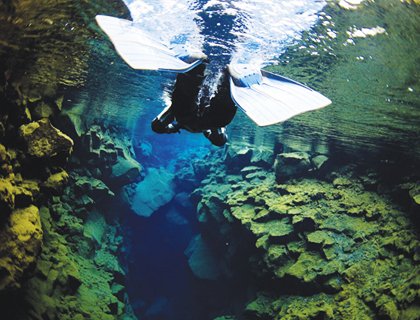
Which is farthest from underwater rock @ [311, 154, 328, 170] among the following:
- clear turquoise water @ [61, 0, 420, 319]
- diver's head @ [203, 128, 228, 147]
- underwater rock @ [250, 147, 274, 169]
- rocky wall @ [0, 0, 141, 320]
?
diver's head @ [203, 128, 228, 147]

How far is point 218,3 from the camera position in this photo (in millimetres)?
6078

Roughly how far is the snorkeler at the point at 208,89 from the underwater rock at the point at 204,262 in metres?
13.4

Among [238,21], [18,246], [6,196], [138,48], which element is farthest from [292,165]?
[138,48]

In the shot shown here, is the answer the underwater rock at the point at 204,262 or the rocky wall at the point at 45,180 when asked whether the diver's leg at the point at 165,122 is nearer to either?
the rocky wall at the point at 45,180

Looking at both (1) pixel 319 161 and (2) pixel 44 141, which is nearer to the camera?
(2) pixel 44 141

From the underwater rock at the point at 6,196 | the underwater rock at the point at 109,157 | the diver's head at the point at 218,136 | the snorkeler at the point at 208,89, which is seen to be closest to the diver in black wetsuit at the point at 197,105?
the snorkeler at the point at 208,89

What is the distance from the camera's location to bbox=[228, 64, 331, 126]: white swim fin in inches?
87.4

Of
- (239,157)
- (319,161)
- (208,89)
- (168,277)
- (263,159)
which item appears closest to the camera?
(208,89)

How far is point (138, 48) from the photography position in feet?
6.82

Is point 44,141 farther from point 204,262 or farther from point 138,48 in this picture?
→ point 204,262

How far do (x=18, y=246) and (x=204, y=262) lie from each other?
11583mm

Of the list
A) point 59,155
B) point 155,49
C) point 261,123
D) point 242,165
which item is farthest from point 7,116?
point 242,165

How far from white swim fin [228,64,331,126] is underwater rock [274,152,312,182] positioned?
11800 mm

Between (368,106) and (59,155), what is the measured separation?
9994 mm
